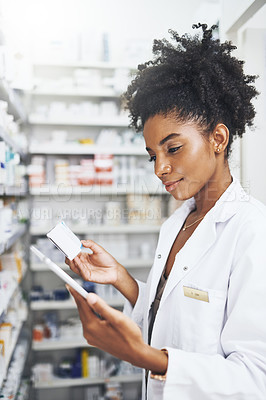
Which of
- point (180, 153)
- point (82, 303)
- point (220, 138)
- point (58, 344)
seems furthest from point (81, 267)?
point (58, 344)

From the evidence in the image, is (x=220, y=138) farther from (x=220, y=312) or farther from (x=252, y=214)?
(x=220, y=312)

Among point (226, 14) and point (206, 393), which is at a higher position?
point (226, 14)

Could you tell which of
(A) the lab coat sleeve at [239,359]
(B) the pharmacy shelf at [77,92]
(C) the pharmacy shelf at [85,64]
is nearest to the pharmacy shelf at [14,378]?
(A) the lab coat sleeve at [239,359]

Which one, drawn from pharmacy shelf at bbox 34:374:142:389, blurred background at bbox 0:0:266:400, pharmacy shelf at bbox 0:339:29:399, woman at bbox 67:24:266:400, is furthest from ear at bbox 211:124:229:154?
pharmacy shelf at bbox 34:374:142:389

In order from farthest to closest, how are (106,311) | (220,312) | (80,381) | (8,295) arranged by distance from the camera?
1. (80,381)
2. (8,295)
3. (220,312)
4. (106,311)

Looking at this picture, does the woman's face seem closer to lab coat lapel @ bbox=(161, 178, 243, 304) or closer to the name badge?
lab coat lapel @ bbox=(161, 178, 243, 304)

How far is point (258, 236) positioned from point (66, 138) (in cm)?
298

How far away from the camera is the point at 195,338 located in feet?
3.23

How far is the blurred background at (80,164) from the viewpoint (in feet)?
10.5

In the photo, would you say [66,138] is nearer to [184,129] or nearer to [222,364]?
[184,129]

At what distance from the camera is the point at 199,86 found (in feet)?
3.64

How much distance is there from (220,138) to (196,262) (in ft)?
1.34

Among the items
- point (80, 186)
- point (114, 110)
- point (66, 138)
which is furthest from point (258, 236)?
point (66, 138)

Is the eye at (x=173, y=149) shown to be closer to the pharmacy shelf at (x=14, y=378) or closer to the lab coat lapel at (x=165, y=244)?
the lab coat lapel at (x=165, y=244)
